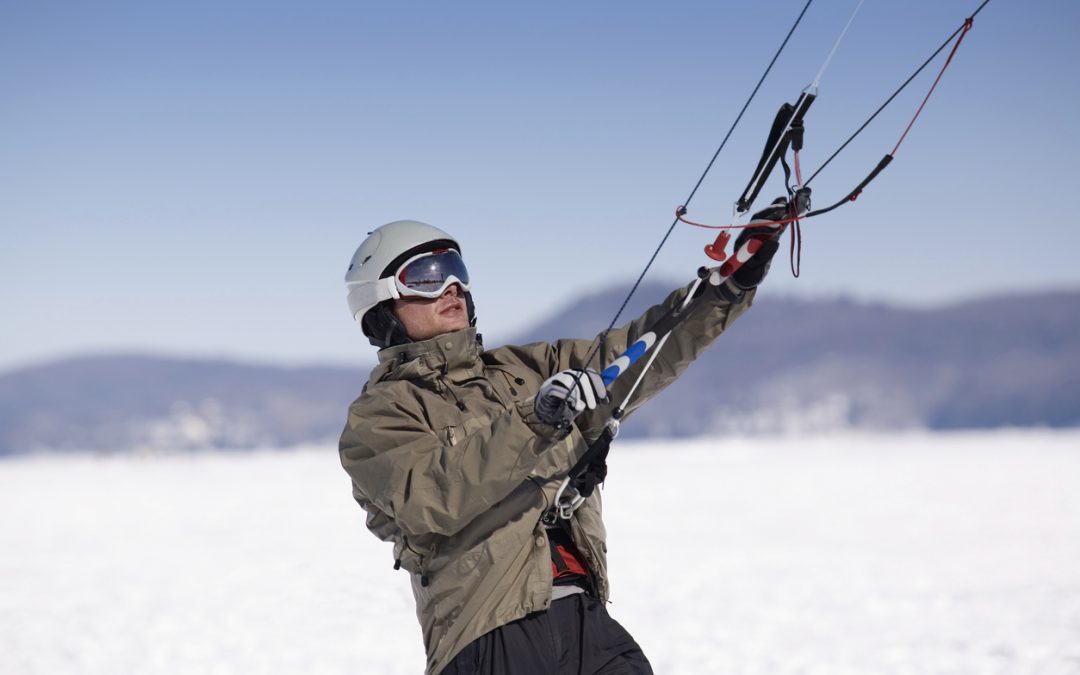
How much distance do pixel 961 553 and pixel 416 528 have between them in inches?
331

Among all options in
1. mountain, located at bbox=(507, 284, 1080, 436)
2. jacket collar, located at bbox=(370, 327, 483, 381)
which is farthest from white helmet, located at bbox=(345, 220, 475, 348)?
mountain, located at bbox=(507, 284, 1080, 436)

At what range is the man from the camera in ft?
8.94

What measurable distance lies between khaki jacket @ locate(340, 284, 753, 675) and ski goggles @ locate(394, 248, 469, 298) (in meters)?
0.20

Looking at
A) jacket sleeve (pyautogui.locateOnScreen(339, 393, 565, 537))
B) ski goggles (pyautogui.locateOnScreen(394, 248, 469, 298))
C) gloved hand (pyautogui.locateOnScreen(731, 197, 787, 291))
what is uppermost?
ski goggles (pyautogui.locateOnScreen(394, 248, 469, 298))

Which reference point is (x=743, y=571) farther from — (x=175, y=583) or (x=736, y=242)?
(x=736, y=242)

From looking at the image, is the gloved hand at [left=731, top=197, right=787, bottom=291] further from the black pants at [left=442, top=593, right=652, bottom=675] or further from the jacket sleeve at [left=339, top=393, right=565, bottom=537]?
the black pants at [left=442, top=593, right=652, bottom=675]

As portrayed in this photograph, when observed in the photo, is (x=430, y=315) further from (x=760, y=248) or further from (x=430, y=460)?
(x=760, y=248)

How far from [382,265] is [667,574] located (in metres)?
6.17

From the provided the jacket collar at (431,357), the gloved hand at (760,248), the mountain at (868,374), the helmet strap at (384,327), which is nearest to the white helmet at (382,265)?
the helmet strap at (384,327)

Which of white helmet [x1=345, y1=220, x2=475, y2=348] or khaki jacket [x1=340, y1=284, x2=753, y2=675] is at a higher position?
white helmet [x1=345, y1=220, x2=475, y2=348]

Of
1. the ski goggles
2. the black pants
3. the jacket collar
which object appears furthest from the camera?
the ski goggles

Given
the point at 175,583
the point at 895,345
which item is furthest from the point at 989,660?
the point at 895,345

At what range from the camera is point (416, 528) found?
281 centimetres

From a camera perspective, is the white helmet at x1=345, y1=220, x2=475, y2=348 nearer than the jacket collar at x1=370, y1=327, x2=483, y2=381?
No
